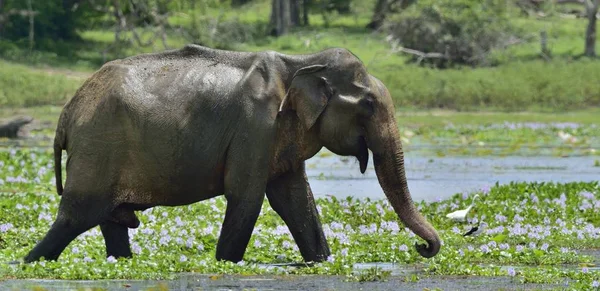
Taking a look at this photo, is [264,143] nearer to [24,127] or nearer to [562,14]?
[24,127]

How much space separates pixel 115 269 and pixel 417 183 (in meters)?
12.1

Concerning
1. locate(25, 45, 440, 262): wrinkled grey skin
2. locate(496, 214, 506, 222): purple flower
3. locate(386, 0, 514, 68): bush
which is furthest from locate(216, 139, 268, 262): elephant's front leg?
locate(386, 0, 514, 68): bush

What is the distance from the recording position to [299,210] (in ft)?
42.2

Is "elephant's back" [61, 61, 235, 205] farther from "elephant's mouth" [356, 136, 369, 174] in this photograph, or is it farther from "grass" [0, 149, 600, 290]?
"elephant's mouth" [356, 136, 369, 174]

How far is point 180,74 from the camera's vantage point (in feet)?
41.9

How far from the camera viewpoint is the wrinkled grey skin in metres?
12.4

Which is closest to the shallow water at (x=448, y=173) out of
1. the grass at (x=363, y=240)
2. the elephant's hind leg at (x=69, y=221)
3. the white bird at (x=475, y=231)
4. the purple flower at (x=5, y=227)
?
the grass at (x=363, y=240)

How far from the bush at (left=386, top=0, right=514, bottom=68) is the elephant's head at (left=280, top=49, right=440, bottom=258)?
107 ft

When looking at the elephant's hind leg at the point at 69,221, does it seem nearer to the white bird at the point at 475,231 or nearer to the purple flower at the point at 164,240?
the purple flower at the point at 164,240

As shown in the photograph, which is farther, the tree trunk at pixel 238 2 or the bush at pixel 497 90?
the tree trunk at pixel 238 2

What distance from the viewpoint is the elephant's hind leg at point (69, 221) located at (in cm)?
1253

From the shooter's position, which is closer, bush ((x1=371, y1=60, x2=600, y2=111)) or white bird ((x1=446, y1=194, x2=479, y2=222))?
white bird ((x1=446, y1=194, x2=479, y2=222))

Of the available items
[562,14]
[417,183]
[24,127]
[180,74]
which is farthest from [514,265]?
[562,14]

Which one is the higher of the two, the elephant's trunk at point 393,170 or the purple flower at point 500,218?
the elephant's trunk at point 393,170
